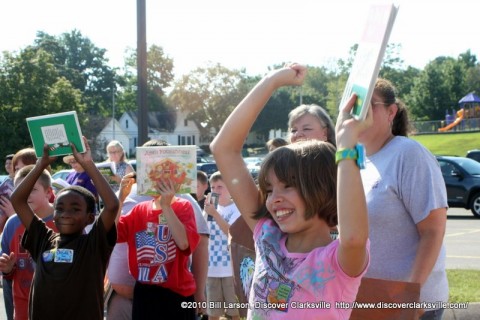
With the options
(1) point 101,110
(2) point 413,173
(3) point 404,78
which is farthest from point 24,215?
(3) point 404,78

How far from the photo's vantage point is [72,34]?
373 ft

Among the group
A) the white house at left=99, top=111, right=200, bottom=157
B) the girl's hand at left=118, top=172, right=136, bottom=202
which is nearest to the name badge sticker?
the girl's hand at left=118, top=172, right=136, bottom=202

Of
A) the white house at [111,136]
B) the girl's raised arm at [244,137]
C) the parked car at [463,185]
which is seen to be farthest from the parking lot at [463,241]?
the white house at [111,136]

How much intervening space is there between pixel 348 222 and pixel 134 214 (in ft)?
10.1

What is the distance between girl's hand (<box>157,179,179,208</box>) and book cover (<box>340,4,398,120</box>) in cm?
268

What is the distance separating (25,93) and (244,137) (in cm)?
5299

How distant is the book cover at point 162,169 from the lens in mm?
5086

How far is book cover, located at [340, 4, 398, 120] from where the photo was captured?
2229 mm

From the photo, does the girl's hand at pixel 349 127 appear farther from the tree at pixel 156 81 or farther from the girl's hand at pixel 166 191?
the tree at pixel 156 81

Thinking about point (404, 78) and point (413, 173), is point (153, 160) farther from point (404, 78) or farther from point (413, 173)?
point (404, 78)

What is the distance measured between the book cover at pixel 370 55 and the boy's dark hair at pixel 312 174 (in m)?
0.29

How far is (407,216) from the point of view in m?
3.65

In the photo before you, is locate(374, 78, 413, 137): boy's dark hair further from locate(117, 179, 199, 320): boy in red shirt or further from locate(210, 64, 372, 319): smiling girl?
locate(117, 179, 199, 320): boy in red shirt

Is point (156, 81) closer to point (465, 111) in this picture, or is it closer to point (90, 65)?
point (90, 65)
